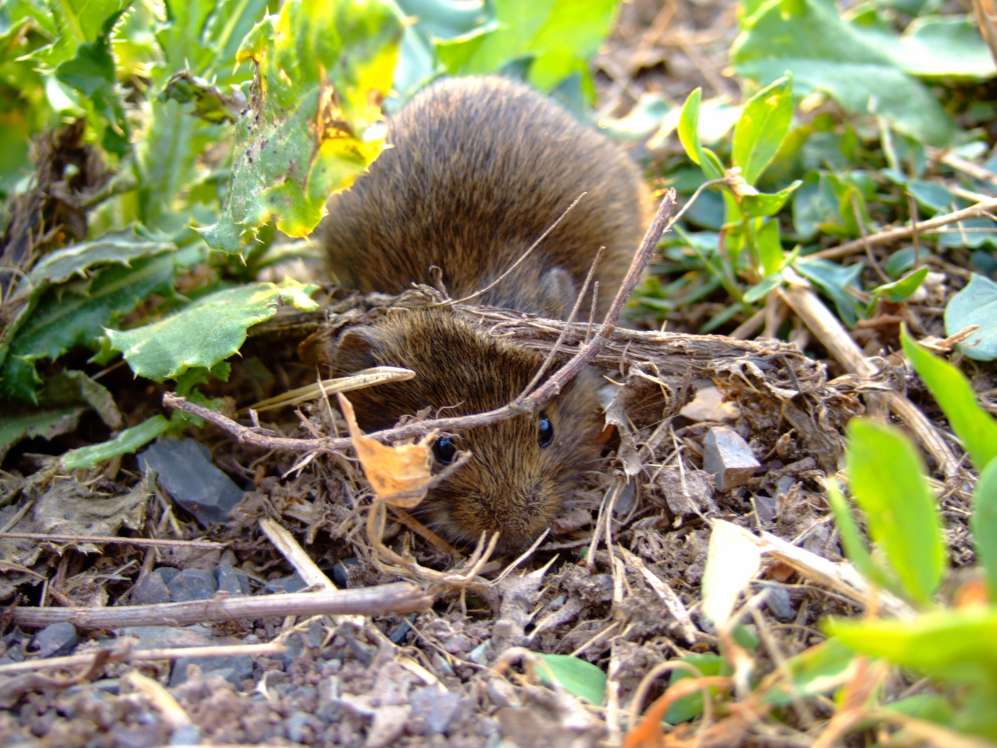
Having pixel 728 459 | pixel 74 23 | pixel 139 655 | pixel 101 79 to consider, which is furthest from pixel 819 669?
pixel 74 23

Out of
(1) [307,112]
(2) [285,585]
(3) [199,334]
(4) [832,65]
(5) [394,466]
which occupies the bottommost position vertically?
(2) [285,585]

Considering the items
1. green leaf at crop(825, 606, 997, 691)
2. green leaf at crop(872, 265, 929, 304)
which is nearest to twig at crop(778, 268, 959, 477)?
green leaf at crop(872, 265, 929, 304)

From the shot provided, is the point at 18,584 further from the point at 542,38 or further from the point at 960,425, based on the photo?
the point at 542,38

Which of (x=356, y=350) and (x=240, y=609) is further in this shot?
(x=356, y=350)

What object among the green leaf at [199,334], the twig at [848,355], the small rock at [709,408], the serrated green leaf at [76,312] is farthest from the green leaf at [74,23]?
the twig at [848,355]

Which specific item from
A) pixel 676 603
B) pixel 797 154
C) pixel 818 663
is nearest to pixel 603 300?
pixel 797 154

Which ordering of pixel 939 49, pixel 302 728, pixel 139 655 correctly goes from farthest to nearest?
pixel 939 49 → pixel 139 655 → pixel 302 728

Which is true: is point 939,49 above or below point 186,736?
above

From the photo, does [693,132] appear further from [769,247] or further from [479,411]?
[479,411]
